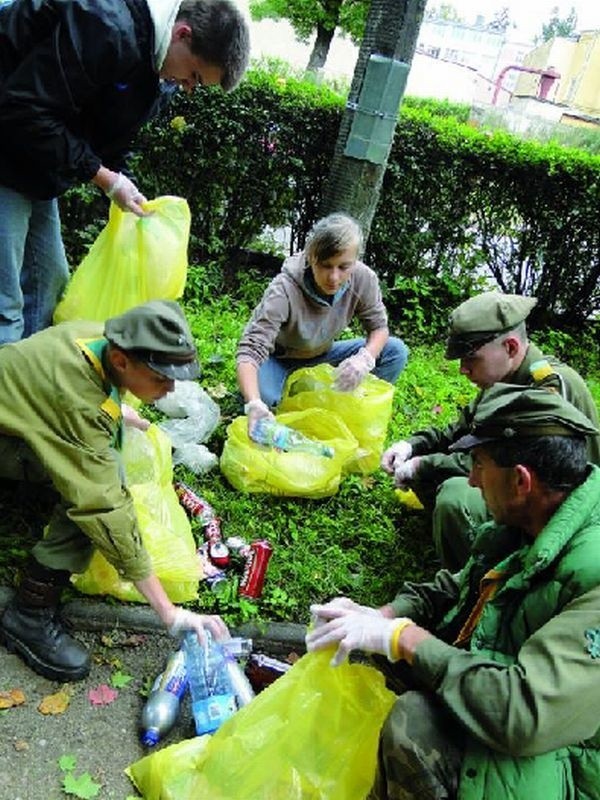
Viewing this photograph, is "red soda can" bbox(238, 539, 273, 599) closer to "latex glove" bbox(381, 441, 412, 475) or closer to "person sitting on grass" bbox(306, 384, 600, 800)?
"latex glove" bbox(381, 441, 412, 475)

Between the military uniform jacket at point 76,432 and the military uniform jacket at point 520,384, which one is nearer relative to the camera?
the military uniform jacket at point 76,432

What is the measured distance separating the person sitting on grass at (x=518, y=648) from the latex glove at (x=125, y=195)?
1.79m

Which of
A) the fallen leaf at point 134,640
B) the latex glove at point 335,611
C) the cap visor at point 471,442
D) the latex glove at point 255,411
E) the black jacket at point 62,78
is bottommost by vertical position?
the fallen leaf at point 134,640

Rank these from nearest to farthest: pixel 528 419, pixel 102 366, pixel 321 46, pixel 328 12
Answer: pixel 528 419, pixel 102 366, pixel 328 12, pixel 321 46

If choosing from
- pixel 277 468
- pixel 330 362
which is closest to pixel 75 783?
pixel 277 468

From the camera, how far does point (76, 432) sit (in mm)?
2225

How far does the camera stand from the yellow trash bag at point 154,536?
262 centimetres

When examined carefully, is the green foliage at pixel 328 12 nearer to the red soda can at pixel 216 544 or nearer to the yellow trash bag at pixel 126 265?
the yellow trash bag at pixel 126 265

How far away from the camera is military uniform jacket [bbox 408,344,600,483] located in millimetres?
2873

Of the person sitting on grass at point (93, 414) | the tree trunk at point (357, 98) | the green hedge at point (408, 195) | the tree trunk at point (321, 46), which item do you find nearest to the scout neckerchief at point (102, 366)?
the person sitting on grass at point (93, 414)

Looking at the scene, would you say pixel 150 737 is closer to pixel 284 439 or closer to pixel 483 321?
pixel 284 439

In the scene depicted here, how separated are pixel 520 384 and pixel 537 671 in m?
1.54

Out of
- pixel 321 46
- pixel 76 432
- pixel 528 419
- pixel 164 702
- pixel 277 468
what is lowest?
pixel 164 702

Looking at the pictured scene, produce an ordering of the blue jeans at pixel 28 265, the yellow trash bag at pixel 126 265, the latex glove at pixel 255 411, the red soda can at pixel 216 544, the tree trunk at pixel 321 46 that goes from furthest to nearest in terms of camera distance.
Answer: the tree trunk at pixel 321 46 < the latex glove at pixel 255 411 < the yellow trash bag at pixel 126 265 < the red soda can at pixel 216 544 < the blue jeans at pixel 28 265
